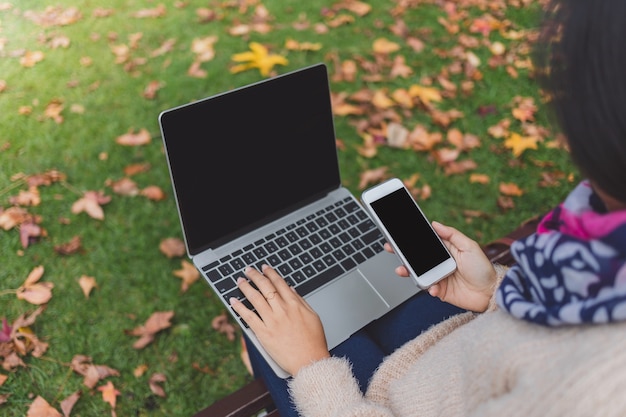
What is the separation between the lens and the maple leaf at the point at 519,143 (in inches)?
113

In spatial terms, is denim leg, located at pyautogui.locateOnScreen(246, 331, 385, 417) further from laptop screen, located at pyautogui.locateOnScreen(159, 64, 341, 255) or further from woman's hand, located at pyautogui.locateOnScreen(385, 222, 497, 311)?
laptop screen, located at pyautogui.locateOnScreen(159, 64, 341, 255)

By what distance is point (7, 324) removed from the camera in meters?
1.97

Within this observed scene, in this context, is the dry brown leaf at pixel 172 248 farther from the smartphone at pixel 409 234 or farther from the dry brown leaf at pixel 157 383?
the smartphone at pixel 409 234

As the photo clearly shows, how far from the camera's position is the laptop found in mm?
1376

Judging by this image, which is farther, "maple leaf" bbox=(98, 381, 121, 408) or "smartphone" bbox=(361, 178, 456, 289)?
"maple leaf" bbox=(98, 381, 121, 408)

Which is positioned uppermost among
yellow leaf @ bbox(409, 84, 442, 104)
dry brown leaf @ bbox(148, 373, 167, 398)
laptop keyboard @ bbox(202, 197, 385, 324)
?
laptop keyboard @ bbox(202, 197, 385, 324)

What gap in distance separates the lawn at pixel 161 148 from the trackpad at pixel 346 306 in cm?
77

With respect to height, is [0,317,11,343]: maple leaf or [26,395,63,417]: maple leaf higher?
[0,317,11,343]: maple leaf

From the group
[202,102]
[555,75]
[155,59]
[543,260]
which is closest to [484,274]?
[543,260]

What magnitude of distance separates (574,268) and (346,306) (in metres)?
0.78

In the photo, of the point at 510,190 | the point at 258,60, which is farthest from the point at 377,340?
the point at 258,60

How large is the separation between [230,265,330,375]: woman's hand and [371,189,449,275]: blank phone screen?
0.96ft

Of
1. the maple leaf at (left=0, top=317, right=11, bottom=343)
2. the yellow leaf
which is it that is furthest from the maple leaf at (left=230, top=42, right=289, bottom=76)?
the maple leaf at (left=0, top=317, right=11, bottom=343)

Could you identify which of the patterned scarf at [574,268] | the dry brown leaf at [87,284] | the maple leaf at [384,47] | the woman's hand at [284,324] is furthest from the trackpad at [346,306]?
the maple leaf at [384,47]
